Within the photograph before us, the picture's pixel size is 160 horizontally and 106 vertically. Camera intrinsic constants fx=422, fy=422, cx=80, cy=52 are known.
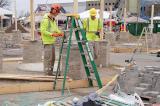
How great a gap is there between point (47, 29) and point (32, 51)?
13.6 ft

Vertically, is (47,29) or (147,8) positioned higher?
(147,8)

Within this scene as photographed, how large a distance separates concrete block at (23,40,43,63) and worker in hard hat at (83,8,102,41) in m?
2.49

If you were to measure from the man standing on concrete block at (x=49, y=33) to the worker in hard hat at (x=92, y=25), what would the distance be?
1990mm

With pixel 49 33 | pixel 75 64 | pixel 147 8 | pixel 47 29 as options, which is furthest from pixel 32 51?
pixel 147 8

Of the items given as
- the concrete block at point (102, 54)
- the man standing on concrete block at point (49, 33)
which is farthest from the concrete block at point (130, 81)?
the concrete block at point (102, 54)

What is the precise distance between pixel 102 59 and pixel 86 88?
13.9ft

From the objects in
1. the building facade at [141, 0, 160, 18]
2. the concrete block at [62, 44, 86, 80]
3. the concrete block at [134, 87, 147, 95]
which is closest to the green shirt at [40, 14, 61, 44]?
the concrete block at [62, 44, 86, 80]

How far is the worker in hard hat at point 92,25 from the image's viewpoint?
13.1 meters

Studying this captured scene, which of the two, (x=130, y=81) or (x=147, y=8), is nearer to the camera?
(x=130, y=81)

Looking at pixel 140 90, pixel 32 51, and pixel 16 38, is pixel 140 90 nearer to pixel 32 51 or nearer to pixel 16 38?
pixel 32 51

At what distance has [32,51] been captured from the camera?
15.2m

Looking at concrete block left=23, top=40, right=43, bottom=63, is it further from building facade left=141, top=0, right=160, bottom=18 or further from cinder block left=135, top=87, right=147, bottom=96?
building facade left=141, top=0, right=160, bottom=18

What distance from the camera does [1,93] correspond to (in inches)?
380

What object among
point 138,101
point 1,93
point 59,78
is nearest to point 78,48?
point 59,78
